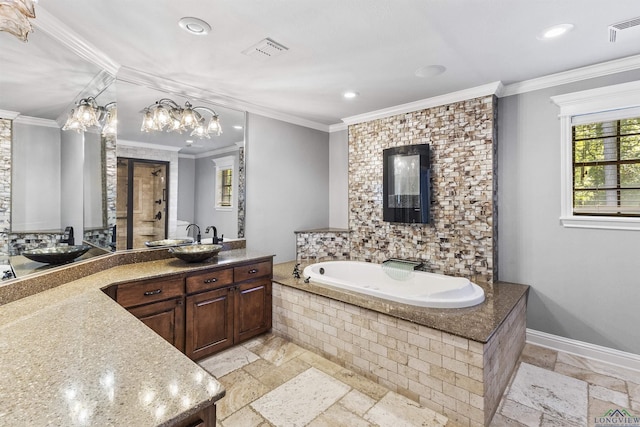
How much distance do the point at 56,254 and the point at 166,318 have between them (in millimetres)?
870

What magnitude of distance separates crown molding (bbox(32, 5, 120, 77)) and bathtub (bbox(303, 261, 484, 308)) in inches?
101

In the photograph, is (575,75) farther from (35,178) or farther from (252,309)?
(35,178)

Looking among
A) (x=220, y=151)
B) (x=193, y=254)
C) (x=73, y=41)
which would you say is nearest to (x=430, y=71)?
(x=220, y=151)

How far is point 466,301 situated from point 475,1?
6.73ft

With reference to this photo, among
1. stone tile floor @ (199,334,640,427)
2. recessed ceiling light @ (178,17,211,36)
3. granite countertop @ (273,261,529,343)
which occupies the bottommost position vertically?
stone tile floor @ (199,334,640,427)

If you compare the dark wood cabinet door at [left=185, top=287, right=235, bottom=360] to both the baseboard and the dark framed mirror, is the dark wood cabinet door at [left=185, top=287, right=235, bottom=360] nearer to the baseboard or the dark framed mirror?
the dark framed mirror

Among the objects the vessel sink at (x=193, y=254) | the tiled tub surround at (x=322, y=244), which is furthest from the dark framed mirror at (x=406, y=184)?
the vessel sink at (x=193, y=254)

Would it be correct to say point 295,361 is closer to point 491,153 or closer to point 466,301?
point 466,301

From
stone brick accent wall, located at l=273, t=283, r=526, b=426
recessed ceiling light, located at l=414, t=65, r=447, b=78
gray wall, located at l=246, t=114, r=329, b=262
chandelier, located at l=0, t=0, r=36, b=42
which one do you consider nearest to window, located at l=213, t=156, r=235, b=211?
gray wall, located at l=246, t=114, r=329, b=262

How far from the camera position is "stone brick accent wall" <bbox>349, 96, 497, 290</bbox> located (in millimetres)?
3154

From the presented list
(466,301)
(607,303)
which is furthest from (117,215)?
(607,303)

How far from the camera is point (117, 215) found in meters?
2.72

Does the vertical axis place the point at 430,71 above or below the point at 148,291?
above

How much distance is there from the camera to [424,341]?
2.11 metres
